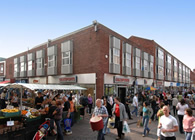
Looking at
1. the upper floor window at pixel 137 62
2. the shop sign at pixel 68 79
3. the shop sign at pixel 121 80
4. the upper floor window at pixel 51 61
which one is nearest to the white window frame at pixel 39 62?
the upper floor window at pixel 51 61

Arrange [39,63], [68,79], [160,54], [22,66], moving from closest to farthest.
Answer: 1. [68,79]
2. [39,63]
3. [22,66]
4. [160,54]

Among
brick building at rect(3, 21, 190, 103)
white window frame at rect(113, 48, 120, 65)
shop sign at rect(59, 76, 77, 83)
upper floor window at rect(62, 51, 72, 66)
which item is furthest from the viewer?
upper floor window at rect(62, 51, 72, 66)

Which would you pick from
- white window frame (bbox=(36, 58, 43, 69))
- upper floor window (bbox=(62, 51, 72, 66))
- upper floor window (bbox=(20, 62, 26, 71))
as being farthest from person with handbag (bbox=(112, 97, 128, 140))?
upper floor window (bbox=(20, 62, 26, 71))

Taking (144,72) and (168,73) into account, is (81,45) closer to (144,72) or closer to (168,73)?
(144,72)

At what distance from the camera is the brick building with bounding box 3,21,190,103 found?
17.2m

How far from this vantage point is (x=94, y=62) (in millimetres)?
17156

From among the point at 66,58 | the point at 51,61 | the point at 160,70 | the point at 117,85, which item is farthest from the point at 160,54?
the point at 51,61

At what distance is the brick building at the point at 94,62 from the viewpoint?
17.2 metres

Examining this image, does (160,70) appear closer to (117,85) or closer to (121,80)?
(121,80)

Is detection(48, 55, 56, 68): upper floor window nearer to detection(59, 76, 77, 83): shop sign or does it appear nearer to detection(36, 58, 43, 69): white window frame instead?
detection(36, 58, 43, 69): white window frame

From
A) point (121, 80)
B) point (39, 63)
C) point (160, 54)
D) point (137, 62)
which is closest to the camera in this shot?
point (121, 80)

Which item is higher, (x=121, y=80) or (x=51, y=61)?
(x=51, y=61)

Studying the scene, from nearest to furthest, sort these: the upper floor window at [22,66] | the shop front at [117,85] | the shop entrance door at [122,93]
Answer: the shop front at [117,85], the shop entrance door at [122,93], the upper floor window at [22,66]

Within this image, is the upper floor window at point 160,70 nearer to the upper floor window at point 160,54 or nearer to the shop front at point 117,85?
the upper floor window at point 160,54
